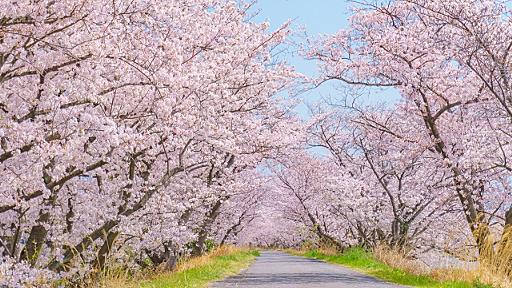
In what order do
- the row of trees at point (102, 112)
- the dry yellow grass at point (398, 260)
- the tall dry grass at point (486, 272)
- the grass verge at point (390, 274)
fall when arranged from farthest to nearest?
the dry yellow grass at point (398, 260) < the grass verge at point (390, 274) < the tall dry grass at point (486, 272) < the row of trees at point (102, 112)

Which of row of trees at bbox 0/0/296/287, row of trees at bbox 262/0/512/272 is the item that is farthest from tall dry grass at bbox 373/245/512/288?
row of trees at bbox 0/0/296/287

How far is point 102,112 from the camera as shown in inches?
403

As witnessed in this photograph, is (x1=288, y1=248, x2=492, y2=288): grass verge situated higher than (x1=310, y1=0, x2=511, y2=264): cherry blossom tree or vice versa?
(x1=310, y1=0, x2=511, y2=264): cherry blossom tree

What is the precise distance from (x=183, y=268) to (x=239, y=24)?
7.27 m

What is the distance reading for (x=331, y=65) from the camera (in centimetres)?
1750

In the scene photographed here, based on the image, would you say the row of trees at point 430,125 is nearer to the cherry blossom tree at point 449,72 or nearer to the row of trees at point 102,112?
the cherry blossom tree at point 449,72

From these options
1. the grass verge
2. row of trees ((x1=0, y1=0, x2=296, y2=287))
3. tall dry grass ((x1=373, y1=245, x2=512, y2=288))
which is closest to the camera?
row of trees ((x1=0, y1=0, x2=296, y2=287))

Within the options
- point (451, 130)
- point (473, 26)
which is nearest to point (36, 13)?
point (473, 26)

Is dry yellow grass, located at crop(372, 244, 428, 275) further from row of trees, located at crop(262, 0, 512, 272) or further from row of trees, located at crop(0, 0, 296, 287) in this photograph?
row of trees, located at crop(0, 0, 296, 287)

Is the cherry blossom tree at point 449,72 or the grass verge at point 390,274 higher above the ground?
the cherry blossom tree at point 449,72

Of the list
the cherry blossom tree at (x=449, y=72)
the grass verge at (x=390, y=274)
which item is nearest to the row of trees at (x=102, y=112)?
the cherry blossom tree at (x=449, y=72)

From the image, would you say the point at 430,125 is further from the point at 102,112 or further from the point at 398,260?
the point at 102,112

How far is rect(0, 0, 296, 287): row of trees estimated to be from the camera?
8383mm

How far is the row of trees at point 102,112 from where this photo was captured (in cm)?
838
